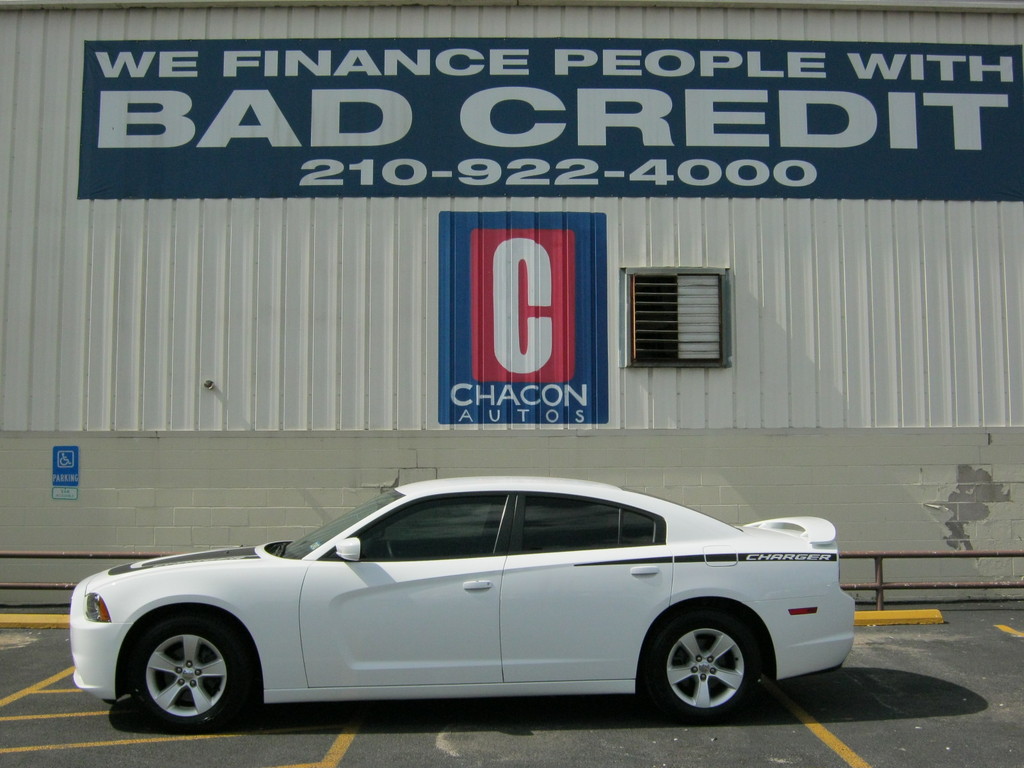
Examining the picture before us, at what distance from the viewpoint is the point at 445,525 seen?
5.73 m

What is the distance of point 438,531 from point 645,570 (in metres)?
1.29

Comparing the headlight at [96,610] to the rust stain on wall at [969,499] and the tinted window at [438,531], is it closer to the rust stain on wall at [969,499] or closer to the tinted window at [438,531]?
the tinted window at [438,531]

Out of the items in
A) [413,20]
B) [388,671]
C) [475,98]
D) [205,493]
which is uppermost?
[413,20]

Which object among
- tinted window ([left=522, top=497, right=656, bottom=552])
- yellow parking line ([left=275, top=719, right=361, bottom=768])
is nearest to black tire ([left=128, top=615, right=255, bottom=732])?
yellow parking line ([left=275, top=719, right=361, bottom=768])

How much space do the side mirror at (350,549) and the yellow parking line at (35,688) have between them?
2794 millimetres

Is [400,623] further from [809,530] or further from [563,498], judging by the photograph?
[809,530]

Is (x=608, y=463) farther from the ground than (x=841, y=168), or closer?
closer

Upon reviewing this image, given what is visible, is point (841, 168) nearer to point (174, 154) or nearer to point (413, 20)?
point (413, 20)

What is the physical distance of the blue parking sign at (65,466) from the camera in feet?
33.7

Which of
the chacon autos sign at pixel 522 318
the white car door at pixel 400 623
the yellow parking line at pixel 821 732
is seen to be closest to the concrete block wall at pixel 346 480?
the chacon autos sign at pixel 522 318

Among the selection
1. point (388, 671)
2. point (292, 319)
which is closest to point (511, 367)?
point (292, 319)

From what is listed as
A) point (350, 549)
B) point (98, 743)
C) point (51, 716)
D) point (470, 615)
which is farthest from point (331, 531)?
point (51, 716)

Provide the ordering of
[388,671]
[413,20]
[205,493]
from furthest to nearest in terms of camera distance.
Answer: [413,20], [205,493], [388,671]

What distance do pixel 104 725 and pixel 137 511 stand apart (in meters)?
4.92
